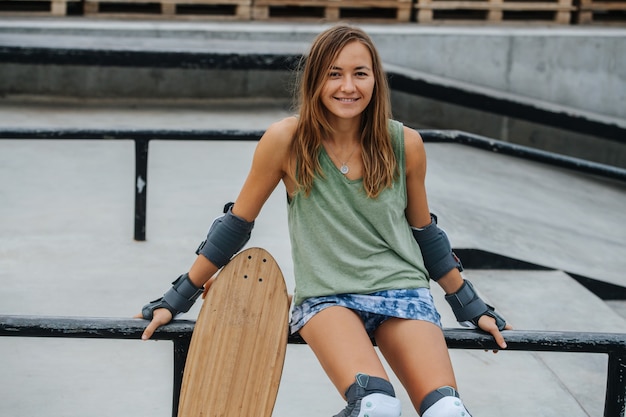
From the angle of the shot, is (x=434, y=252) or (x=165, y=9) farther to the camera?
(x=165, y=9)

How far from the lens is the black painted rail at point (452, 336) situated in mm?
2283

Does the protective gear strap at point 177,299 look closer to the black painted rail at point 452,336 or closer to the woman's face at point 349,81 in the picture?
the black painted rail at point 452,336

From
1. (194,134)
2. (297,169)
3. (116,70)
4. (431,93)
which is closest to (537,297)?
(194,134)

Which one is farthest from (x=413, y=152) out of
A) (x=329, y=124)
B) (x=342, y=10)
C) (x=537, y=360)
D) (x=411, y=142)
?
(x=342, y=10)

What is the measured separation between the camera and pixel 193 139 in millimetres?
5012

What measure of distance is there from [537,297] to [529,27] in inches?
237

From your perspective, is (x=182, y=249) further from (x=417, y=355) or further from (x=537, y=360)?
(x=417, y=355)

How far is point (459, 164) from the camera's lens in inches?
324

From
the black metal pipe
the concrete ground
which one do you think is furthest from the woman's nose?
the black metal pipe

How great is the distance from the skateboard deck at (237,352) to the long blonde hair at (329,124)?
1.24ft

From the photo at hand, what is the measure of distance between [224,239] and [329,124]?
1.59ft

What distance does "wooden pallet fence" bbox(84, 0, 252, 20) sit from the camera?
1029 cm

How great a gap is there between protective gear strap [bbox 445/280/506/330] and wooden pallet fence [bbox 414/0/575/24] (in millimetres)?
8320

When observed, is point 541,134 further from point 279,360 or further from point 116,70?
point 279,360
